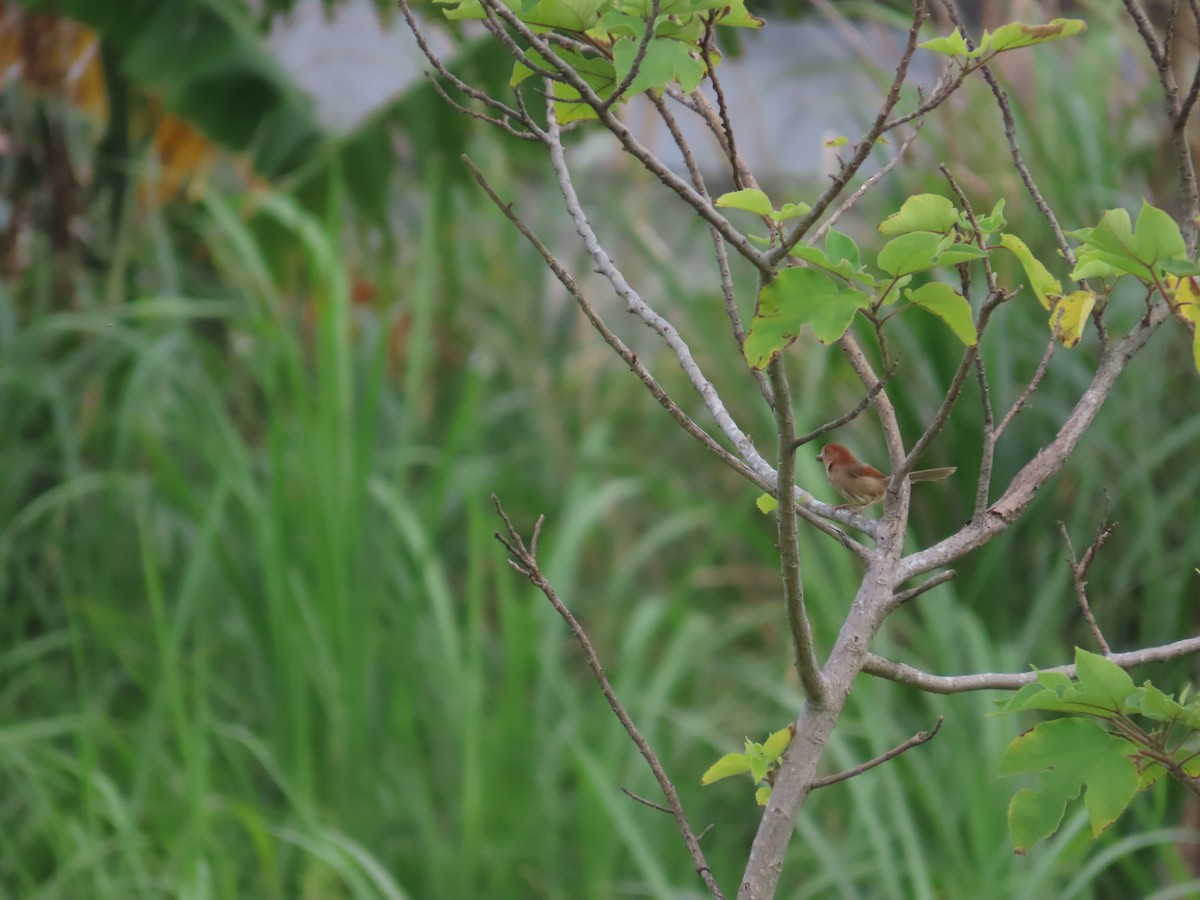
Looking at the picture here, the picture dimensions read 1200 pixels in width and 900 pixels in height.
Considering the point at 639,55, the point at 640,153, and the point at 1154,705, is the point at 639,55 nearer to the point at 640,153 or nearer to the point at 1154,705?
the point at 640,153

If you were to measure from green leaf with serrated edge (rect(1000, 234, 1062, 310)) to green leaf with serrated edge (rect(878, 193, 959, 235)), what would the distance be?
0.04m

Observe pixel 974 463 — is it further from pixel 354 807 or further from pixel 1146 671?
pixel 354 807

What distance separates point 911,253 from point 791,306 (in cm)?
7

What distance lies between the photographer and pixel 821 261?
75cm

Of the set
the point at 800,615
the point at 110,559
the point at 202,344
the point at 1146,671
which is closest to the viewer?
the point at 800,615

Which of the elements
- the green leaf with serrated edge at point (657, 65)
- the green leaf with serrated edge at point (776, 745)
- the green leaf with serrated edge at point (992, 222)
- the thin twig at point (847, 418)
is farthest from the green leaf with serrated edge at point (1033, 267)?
the green leaf with serrated edge at point (776, 745)

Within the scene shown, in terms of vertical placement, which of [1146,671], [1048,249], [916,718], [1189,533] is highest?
[1048,249]

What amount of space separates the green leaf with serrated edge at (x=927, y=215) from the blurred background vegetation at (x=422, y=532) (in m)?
1.75

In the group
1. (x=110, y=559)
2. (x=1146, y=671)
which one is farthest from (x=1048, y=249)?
(x=110, y=559)

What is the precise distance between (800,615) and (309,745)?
7.14 ft

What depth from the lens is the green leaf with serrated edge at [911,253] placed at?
0.77 meters

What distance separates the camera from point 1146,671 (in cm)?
299

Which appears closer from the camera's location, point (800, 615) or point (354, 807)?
point (800, 615)

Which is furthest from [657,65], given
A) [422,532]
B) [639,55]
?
[422,532]
